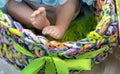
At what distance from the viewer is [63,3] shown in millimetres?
779

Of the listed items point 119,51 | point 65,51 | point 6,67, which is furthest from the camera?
point 6,67

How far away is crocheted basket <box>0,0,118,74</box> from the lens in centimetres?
64

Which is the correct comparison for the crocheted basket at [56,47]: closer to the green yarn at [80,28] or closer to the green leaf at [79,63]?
the green leaf at [79,63]

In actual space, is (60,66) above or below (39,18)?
below

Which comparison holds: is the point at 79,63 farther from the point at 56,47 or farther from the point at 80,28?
the point at 80,28

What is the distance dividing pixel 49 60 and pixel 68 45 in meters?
0.05

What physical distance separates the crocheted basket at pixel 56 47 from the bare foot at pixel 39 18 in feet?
0.12

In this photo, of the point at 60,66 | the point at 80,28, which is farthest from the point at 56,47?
the point at 80,28

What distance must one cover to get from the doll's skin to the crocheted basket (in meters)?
0.07

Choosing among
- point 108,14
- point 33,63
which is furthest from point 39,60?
point 108,14

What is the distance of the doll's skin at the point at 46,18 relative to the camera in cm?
71

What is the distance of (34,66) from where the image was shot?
0.66m

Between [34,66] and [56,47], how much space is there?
0.22 feet

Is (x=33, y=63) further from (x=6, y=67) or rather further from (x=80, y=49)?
(x=6, y=67)
